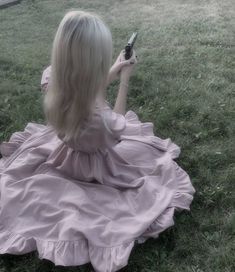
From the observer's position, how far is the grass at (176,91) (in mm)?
2752

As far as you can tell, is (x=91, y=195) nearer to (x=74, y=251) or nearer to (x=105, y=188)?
(x=105, y=188)

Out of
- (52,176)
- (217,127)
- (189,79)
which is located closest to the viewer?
(52,176)

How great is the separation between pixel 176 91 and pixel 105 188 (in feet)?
5.85

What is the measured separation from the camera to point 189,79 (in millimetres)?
4719

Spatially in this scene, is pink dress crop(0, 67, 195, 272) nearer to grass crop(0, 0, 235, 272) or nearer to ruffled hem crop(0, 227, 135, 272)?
ruffled hem crop(0, 227, 135, 272)

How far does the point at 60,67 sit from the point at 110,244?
3.33 feet

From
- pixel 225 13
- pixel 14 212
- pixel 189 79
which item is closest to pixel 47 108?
pixel 14 212

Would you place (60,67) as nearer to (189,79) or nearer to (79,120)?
(79,120)

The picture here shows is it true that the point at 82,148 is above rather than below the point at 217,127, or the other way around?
above

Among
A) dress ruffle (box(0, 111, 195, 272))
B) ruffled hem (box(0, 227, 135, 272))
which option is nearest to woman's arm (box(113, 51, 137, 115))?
dress ruffle (box(0, 111, 195, 272))

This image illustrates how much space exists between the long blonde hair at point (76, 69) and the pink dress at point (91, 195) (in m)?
0.12

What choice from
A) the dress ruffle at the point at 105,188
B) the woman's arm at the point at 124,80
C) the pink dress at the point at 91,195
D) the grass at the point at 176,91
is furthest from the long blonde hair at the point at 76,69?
the grass at the point at 176,91

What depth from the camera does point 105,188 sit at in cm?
299

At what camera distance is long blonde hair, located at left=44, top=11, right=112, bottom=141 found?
261 centimetres
